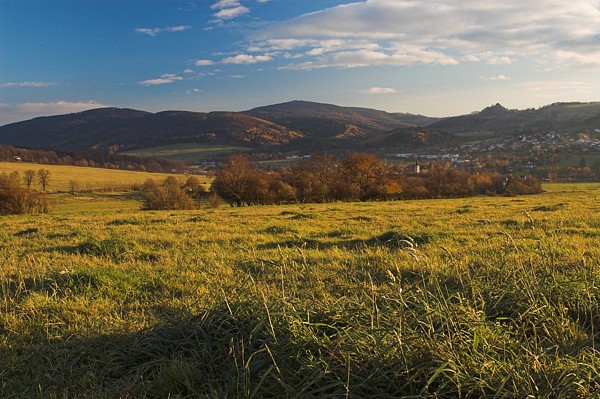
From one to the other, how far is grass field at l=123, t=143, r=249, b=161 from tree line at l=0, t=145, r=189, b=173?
23184 millimetres

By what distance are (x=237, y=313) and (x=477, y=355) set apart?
220cm

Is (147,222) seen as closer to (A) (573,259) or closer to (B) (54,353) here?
(B) (54,353)

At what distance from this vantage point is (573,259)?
6449 mm

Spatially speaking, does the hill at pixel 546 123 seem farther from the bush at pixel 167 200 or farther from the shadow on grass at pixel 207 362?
the shadow on grass at pixel 207 362

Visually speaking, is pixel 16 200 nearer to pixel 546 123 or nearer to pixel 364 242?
pixel 364 242

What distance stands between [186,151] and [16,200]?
127 meters

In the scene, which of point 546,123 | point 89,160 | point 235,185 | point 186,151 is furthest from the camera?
point 546,123

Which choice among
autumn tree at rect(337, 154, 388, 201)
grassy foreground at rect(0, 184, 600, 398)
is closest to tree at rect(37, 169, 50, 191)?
autumn tree at rect(337, 154, 388, 201)

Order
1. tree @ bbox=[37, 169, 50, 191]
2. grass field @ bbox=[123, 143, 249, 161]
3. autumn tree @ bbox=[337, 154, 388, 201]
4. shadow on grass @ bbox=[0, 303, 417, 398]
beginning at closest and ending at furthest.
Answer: shadow on grass @ bbox=[0, 303, 417, 398], autumn tree @ bbox=[337, 154, 388, 201], tree @ bbox=[37, 169, 50, 191], grass field @ bbox=[123, 143, 249, 161]

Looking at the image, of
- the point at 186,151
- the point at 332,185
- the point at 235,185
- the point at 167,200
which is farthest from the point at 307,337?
the point at 186,151

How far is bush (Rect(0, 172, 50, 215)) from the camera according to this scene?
33781mm

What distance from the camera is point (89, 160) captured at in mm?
113000

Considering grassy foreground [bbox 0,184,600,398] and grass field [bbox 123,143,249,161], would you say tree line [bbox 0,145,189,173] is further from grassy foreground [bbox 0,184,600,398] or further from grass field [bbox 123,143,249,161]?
grassy foreground [bbox 0,184,600,398]

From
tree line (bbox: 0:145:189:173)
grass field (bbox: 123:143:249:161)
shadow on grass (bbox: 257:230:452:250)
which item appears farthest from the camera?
grass field (bbox: 123:143:249:161)
